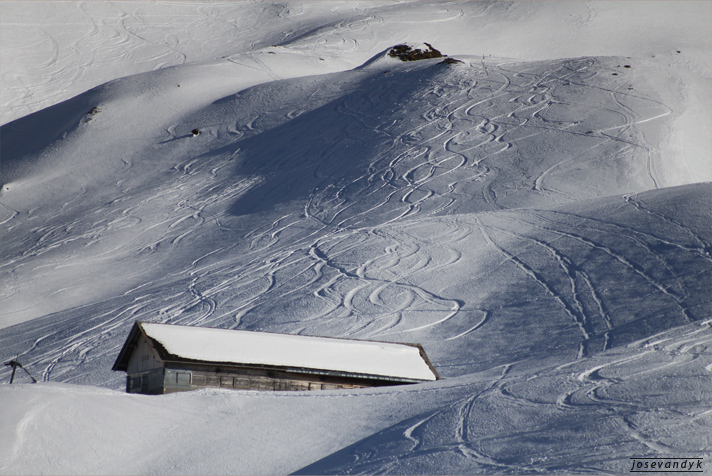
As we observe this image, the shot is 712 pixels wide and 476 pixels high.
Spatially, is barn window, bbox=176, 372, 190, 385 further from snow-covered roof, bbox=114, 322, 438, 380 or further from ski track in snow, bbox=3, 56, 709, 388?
ski track in snow, bbox=3, 56, 709, 388

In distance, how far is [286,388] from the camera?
44.5 feet

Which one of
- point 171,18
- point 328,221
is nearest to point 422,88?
point 328,221

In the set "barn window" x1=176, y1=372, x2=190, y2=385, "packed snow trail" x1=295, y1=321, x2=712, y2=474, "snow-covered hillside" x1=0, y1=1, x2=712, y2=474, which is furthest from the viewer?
"barn window" x1=176, y1=372, x2=190, y2=385

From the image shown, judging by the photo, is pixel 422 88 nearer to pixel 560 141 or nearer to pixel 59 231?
pixel 560 141

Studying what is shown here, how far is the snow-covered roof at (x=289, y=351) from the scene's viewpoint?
1327cm

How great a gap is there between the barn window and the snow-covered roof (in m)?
0.37

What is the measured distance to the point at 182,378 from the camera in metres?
13.0

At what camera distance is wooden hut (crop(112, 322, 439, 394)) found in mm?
13055

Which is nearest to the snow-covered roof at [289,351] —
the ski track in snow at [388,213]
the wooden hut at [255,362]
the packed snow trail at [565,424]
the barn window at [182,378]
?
the wooden hut at [255,362]

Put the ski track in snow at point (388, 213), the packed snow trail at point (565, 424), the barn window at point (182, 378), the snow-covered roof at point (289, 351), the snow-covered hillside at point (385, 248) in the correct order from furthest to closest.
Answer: the ski track in snow at point (388, 213) < the snow-covered roof at point (289, 351) < the barn window at point (182, 378) < the snow-covered hillside at point (385, 248) < the packed snow trail at point (565, 424)

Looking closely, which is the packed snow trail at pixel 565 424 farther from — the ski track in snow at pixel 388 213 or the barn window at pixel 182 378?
the barn window at pixel 182 378

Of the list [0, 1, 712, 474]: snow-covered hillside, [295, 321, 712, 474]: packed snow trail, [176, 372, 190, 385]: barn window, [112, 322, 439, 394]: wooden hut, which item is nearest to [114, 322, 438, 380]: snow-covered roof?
[112, 322, 439, 394]: wooden hut

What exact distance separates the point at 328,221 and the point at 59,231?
38.0ft

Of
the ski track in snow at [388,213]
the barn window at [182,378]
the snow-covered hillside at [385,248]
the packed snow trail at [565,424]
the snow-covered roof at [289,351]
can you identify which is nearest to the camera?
the packed snow trail at [565,424]
